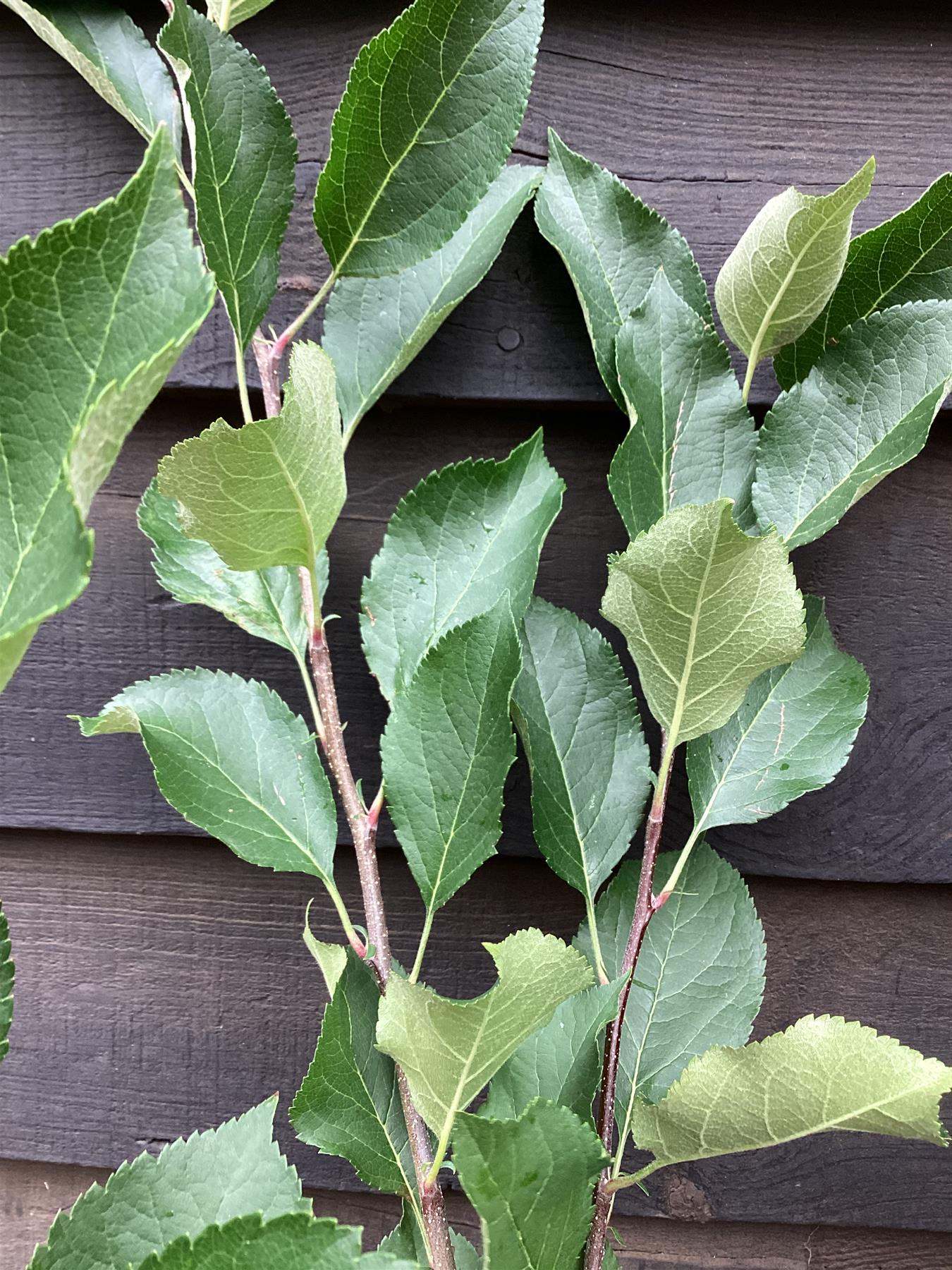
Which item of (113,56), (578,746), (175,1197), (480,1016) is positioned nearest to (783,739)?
(578,746)

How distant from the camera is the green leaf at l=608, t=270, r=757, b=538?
0.44 metres

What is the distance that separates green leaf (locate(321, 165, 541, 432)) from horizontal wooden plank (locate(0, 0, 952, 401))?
34 millimetres

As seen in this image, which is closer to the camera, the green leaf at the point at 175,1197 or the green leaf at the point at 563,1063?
the green leaf at the point at 175,1197

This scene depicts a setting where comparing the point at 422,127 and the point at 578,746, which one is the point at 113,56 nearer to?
the point at 422,127

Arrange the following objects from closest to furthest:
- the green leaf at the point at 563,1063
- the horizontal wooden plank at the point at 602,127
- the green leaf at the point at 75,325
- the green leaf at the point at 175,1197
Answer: the green leaf at the point at 75,325 < the green leaf at the point at 175,1197 < the green leaf at the point at 563,1063 < the horizontal wooden plank at the point at 602,127

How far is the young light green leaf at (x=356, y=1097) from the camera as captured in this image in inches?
15.2

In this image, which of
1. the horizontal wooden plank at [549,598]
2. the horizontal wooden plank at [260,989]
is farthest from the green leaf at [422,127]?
the horizontal wooden plank at [260,989]

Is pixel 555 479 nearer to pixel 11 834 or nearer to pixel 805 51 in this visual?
pixel 805 51

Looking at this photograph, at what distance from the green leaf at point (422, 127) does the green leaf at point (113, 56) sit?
12 centimetres

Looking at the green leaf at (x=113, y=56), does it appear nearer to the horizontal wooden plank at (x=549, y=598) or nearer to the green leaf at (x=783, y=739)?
the horizontal wooden plank at (x=549, y=598)

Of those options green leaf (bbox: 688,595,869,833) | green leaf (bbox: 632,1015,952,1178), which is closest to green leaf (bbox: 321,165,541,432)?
green leaf (bbox: 688,595,869,833)

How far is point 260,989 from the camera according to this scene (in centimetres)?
60

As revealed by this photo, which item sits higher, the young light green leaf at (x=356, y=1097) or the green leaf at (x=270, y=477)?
the green leaf at (x=270, y=477)

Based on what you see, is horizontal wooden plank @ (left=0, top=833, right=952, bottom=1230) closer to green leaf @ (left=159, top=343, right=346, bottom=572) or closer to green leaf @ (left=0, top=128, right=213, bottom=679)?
green leaf @ (left=159, top=343, right=346, bottom=572)
